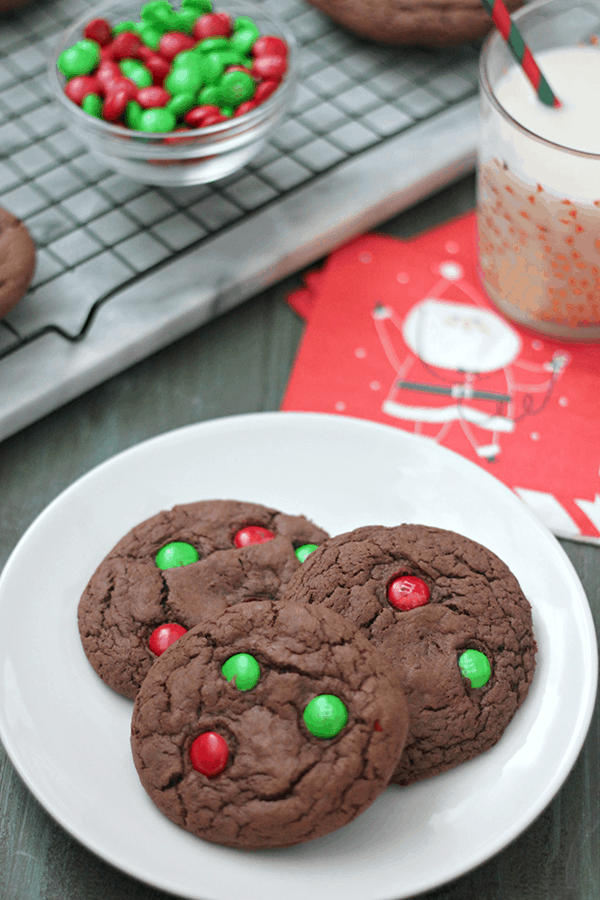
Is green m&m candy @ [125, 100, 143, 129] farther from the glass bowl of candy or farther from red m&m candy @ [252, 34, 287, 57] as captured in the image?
red m&m candy @ [252, 34, 287, 57]

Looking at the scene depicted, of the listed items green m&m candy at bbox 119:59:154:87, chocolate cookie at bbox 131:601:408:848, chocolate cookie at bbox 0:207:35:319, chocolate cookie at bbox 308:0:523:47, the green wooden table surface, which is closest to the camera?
chocolate cookie at bbox 131:601:408:848

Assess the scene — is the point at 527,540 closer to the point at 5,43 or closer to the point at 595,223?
the point at 595,223

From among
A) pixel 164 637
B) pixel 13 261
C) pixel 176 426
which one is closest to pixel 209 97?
pixel 13 261

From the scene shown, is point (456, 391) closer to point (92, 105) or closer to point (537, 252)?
point (537, 252)

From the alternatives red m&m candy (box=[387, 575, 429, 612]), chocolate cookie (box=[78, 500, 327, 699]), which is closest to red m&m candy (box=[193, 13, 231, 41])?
chocolate cookie (box=[78, 500, 327, 699])

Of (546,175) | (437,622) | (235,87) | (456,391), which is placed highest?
(235,87)

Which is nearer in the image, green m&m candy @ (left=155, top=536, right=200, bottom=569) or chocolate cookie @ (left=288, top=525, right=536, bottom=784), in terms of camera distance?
chocolate cookie @ (left=288, top=525, right=536, bottom=784)

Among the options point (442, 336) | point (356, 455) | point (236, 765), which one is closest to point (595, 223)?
point (442, 336)
